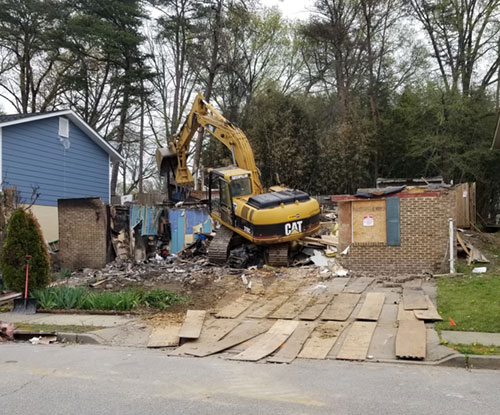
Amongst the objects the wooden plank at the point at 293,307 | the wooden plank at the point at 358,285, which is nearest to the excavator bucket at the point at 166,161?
the wooden plank at the point at 358,285

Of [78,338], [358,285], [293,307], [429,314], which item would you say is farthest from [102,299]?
[429,314]

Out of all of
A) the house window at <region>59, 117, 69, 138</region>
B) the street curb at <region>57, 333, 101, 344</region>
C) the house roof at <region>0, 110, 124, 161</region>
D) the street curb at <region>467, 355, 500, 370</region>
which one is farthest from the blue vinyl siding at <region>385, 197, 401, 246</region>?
the house window at <region>59, 117, 69, 138</region>

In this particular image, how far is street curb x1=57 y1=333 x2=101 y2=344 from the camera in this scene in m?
8.98

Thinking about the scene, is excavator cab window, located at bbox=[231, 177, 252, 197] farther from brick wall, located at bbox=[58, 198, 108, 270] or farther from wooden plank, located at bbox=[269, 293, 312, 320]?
wooden plank, located at bbox=[269, 293, 312, 320]

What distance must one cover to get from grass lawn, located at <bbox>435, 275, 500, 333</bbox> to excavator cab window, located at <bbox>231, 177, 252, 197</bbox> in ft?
23.6

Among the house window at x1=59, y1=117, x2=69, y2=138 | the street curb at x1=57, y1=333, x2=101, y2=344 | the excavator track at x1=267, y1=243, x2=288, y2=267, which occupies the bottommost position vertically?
the street curb at x1=57, y1=333, x2=101, y2=344

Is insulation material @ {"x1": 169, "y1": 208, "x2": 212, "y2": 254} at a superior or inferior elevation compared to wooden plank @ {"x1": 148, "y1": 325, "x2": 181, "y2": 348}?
superior

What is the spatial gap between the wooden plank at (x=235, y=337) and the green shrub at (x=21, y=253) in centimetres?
559

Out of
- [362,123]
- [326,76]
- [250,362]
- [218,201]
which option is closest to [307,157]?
[362,123]

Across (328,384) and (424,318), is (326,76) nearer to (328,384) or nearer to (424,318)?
Result: (424,318)

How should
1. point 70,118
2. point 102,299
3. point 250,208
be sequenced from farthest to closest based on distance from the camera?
point 70,118 → point 250,208 → point 102,299

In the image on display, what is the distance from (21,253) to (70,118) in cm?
1190

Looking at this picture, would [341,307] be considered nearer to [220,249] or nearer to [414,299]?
[414,299]

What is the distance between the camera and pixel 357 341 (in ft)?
26.6
